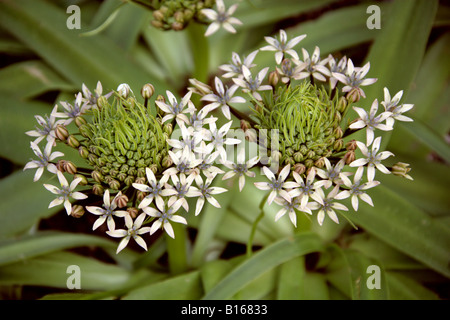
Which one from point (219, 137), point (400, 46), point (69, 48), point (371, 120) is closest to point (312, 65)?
point (371, 120)

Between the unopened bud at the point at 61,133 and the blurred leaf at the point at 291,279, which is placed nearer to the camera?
the unopened bud at the point at 61,133

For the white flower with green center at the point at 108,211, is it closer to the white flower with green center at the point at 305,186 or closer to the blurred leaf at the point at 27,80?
the white flower with green center at the point at 305,186

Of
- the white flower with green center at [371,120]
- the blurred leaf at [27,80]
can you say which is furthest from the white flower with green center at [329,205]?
the blurred leaf at [27,80]

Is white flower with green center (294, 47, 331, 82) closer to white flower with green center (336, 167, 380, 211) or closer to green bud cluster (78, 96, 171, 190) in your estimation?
white flower with green center (336, 167, 380, 211)

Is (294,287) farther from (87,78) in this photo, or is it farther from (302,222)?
(87,78)

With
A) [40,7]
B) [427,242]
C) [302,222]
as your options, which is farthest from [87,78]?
[427,242]

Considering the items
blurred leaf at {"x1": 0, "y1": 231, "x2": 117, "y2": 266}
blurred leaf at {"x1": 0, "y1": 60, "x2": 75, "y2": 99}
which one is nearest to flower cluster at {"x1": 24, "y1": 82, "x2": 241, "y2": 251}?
blurred leaf at {"x1": 0, "y1": 231, "x2": 117, "y2": 266}

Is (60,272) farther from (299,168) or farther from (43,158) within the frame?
(299,168)
